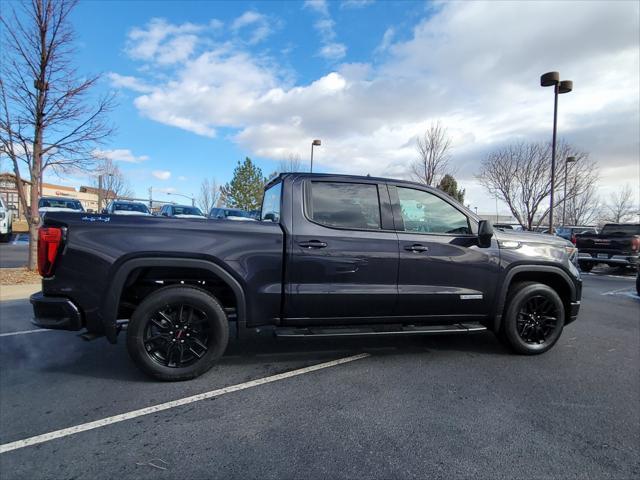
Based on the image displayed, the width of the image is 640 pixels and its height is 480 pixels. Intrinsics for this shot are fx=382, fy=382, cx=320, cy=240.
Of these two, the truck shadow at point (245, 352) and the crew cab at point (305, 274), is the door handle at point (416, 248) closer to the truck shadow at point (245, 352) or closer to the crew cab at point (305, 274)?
the crew cab at point (305, 274)

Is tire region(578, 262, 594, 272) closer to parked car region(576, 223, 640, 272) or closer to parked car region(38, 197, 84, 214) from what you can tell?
parked car region(576, 223, 640, 272)

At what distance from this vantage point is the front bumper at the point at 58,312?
3.14m

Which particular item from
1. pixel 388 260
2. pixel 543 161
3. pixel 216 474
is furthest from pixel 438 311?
pixel 543 161

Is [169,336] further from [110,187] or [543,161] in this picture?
[110,187]

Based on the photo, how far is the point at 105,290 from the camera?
126 inches

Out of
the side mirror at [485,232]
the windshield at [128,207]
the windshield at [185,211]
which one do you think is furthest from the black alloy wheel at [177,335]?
the windshield at [185,211]

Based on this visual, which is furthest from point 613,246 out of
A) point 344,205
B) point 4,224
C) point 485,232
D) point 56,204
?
point 4,224

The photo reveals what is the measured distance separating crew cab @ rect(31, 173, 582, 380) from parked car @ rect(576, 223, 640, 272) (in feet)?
33.7

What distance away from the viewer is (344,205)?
380cm

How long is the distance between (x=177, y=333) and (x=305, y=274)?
1239 millimetres

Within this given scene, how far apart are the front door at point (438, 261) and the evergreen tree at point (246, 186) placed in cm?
3732

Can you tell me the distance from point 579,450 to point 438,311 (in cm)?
161

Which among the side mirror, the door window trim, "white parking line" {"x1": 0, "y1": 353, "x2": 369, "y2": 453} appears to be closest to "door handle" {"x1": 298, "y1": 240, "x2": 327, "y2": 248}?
the door window trim

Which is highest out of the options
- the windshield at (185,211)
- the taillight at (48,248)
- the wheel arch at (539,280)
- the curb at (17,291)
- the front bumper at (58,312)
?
the windshield at (185,211)
